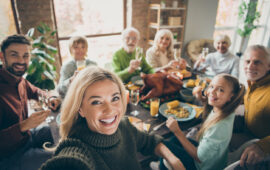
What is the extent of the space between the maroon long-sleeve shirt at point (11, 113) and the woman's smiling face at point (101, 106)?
65 centimetres

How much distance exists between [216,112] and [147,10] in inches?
134

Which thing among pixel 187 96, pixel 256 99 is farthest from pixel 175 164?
pixel 256 99

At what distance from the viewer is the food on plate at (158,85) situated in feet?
5.01

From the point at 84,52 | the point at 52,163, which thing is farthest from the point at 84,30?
the point at 52,163

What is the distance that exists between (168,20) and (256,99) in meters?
3.34

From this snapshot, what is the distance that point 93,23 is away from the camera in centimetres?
380

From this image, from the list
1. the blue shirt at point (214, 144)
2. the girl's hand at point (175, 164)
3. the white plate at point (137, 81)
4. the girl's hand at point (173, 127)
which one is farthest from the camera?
the white plate at point (137, 81)

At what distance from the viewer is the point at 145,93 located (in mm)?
1590

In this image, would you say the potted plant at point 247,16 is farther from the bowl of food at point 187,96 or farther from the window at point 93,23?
the bowl of food at point 187,96

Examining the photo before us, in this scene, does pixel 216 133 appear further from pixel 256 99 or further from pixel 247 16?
pixel 247 16

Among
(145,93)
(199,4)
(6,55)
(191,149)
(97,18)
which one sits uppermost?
(199,4)

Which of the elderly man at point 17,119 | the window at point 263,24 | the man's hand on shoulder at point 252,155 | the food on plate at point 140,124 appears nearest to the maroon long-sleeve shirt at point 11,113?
the elderly man at point 17,119

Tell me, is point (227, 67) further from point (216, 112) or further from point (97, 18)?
point (97, 18)

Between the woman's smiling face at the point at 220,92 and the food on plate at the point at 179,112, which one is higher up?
the woman's smiling face at the point at 220,92
